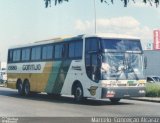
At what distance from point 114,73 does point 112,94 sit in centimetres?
95

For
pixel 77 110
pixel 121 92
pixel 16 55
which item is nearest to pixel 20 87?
pixel 16 55

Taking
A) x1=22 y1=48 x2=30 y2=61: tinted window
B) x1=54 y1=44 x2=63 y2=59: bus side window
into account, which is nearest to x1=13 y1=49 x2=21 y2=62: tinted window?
x1=22 y1=48 x2=30 y2=61: tinted window

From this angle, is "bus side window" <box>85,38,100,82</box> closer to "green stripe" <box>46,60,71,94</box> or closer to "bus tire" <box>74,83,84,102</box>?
"bus tire" <box>74,83,84,102</box>

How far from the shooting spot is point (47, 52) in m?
24.9

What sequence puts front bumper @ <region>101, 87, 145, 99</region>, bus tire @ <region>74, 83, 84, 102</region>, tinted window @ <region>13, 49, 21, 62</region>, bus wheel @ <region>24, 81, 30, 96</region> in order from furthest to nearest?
tinted window @ <region>13, 49, 21, 62</region>
bus wheel @ <region>24, 81, 30, 96</region>
bus tire @ <region>74, 83, 84, 102</region>
front bumper @ <region>101, 87, 145, 99</region>

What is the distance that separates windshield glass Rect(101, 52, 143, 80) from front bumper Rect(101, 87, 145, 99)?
0.49 meters

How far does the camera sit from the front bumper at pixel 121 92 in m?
19.8

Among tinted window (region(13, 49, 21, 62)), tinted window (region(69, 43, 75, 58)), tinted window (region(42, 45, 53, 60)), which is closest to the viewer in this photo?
tinted window (region(69, 43, 75, 58))

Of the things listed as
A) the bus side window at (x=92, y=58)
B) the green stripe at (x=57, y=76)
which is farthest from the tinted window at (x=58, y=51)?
the bus side window at (x=92, y=58)

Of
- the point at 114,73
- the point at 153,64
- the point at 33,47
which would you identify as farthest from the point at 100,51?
the point at 153,64

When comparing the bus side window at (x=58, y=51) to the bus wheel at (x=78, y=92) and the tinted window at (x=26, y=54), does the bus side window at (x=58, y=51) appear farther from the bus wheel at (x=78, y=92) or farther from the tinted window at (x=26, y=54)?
the tinted window at (x=26, y=54)

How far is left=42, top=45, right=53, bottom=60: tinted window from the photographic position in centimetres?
2444

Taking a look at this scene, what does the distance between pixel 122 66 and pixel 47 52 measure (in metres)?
6.06

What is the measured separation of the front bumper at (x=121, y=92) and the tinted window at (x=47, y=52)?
5.55m
